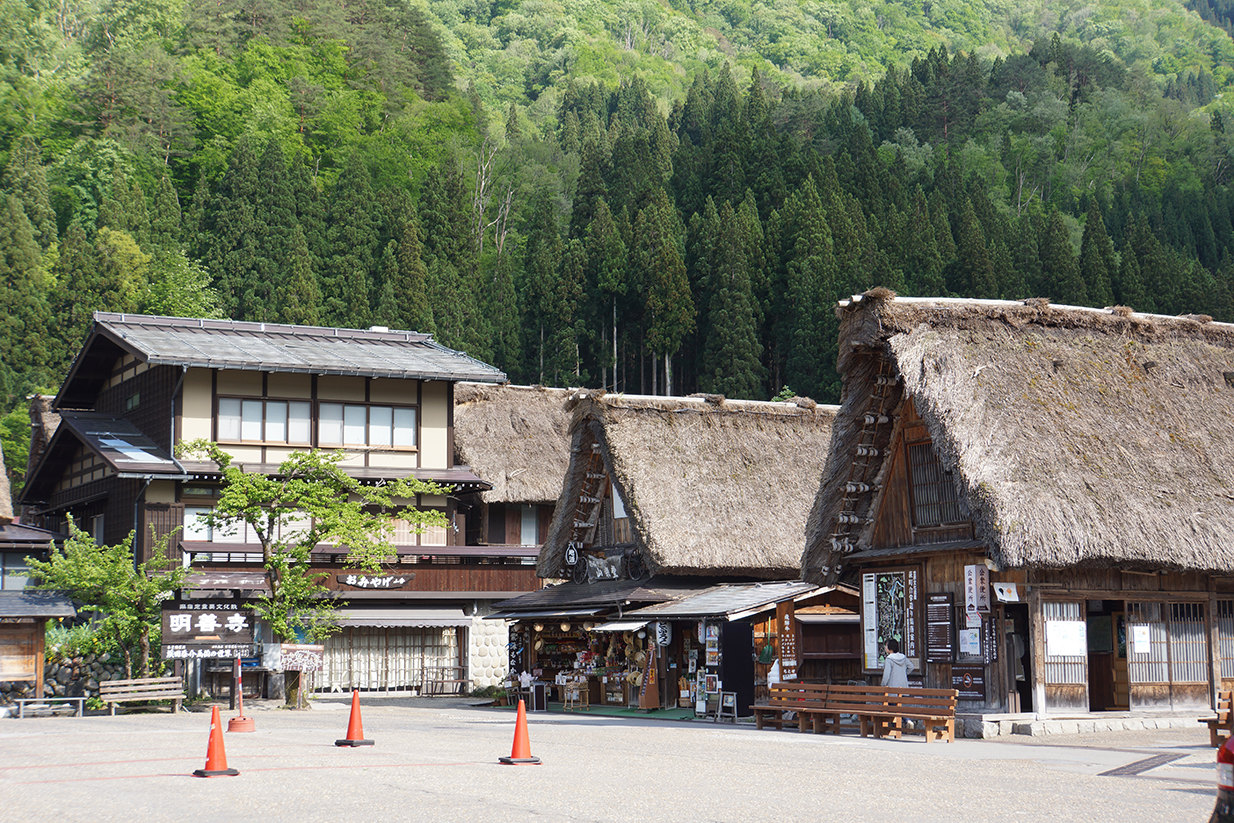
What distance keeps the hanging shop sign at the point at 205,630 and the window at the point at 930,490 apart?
1429 cm

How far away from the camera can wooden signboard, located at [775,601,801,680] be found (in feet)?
80.7

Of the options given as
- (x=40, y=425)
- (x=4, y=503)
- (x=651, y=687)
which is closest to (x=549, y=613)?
(x=651, y=687)

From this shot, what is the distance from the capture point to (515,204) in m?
88.2

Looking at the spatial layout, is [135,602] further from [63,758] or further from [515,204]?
[515,204]

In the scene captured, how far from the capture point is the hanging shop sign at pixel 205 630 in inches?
1066

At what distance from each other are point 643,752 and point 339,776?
4551 mm

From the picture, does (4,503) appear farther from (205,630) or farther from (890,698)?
(890,698)

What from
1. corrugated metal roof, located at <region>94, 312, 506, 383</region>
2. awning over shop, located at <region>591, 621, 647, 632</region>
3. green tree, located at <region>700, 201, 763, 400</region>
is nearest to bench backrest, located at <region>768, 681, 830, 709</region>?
awning over shop, located at <region>591, 621, 647, 632</region>

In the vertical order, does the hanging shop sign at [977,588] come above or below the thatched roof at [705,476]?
below

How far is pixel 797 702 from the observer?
20.9m

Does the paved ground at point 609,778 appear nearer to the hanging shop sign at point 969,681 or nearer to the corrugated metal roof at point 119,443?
the hanging shop sign at point 969,681

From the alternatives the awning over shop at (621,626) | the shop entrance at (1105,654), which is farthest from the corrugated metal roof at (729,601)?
the shop entrance at (1105,654)

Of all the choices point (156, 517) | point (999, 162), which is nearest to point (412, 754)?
point (156, 517)

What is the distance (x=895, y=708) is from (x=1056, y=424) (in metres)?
5.80
